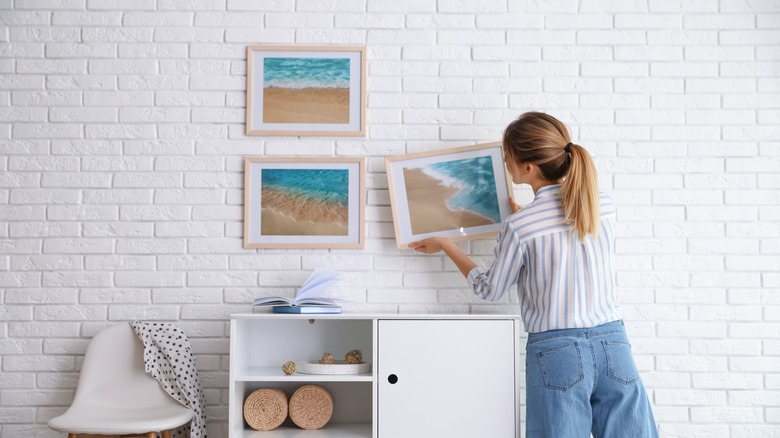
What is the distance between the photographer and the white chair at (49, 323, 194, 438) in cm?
222

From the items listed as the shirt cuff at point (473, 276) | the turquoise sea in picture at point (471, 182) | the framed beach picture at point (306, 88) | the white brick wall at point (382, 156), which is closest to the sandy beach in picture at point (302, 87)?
the framed beach picture at point (306, 88)

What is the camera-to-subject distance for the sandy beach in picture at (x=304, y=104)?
2.54 meters

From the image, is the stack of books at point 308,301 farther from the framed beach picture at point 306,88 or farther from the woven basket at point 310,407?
the framed beach picture at point 306,88

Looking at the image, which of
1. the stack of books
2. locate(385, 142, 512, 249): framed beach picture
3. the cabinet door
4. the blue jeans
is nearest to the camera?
the blue jeans

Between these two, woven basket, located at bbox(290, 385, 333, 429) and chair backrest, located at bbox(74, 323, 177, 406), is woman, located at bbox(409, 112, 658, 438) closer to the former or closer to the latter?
woven basket, located at bbox(290, 385, 333, 429)

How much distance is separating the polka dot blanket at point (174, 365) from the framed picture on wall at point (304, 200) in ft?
1.61

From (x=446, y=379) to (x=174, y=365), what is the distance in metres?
1.04

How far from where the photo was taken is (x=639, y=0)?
8.45 ft

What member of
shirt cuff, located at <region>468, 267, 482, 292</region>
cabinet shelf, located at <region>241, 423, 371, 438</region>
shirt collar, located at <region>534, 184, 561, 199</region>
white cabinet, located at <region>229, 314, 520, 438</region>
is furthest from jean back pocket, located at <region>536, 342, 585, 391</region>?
cabinet shelf, located at <region>241, 423, 371, 438</region>

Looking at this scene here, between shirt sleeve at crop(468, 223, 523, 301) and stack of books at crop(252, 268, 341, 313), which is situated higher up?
shirt sleeve at crop(468, 223, 523, 301)

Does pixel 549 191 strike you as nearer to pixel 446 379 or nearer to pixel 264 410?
pixel 446 379

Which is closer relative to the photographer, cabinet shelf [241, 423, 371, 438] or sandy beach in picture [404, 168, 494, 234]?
cabinet shelf [241, 423, 371, 438]

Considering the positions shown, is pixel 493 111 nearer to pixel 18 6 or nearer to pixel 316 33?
pixel 316 33

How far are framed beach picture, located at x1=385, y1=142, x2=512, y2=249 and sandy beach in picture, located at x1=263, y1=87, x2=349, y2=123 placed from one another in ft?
1.01
